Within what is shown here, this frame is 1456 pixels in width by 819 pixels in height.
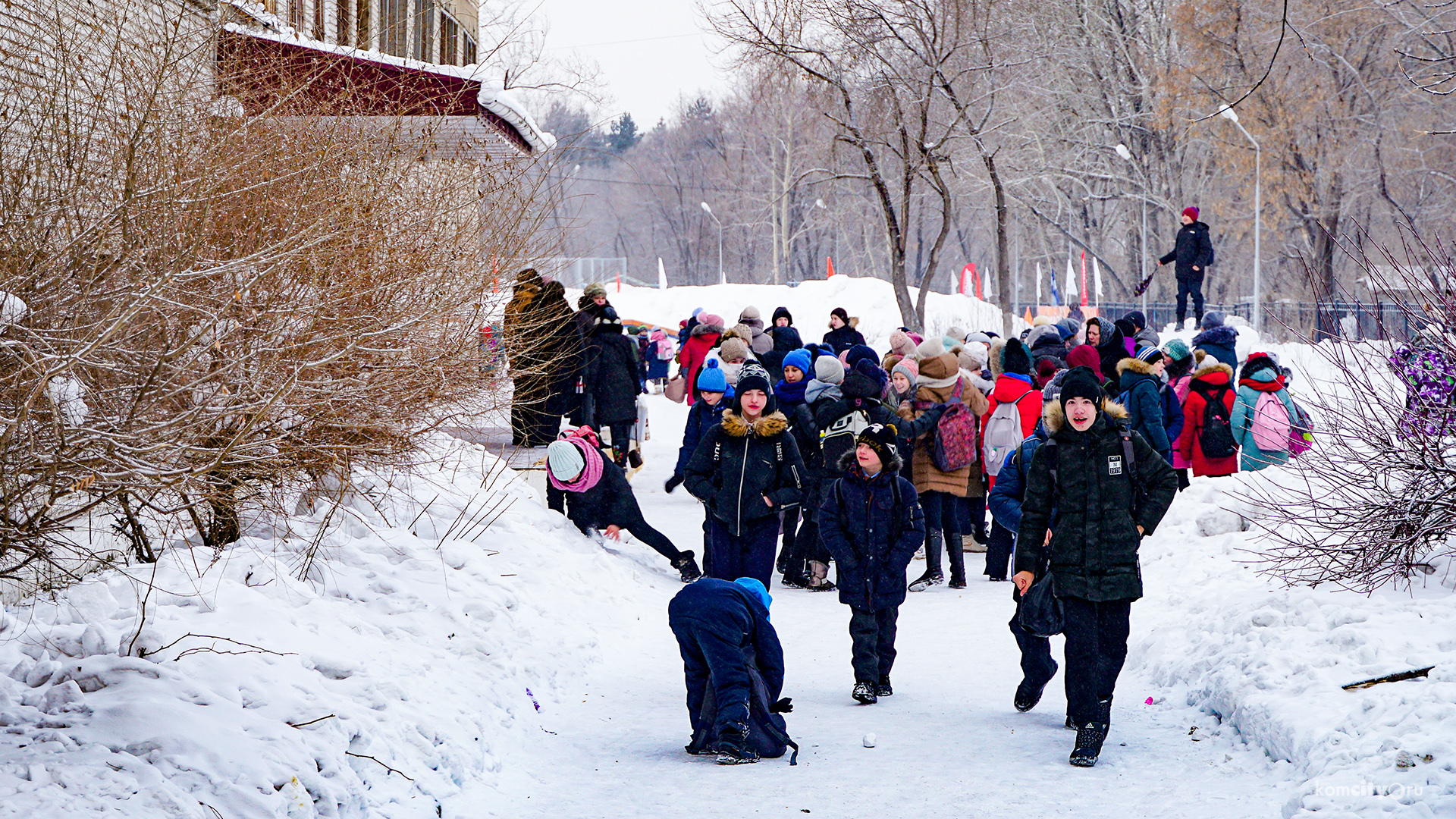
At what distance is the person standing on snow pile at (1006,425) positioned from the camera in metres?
9.88

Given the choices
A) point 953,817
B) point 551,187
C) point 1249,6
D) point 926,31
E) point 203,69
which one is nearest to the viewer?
point 953,817

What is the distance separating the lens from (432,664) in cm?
633

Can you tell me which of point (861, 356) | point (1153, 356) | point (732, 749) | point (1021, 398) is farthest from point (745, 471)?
point (1153, 356)

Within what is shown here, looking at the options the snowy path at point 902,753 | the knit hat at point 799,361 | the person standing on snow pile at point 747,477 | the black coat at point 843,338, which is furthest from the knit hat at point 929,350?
the black coat at point 843,338

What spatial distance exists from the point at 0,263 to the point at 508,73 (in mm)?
9098

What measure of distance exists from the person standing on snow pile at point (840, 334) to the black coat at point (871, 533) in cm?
650

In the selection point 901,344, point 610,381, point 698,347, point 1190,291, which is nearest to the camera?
point 901,344

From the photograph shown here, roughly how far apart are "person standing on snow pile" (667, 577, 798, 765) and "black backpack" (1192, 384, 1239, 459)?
19.3ft

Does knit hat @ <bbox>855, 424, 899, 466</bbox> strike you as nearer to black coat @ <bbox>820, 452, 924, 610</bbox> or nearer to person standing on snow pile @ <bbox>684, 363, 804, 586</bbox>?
black coat @ <bbox>820, 452, 924, 610</bbox>

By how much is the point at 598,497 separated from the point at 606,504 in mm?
80

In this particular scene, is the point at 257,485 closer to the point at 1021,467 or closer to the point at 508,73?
the point at 1021,467

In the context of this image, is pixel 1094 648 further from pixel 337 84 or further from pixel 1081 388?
pixel 337 84

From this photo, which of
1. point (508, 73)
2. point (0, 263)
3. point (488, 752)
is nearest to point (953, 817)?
point (488, 752)

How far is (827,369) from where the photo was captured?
970 cm
